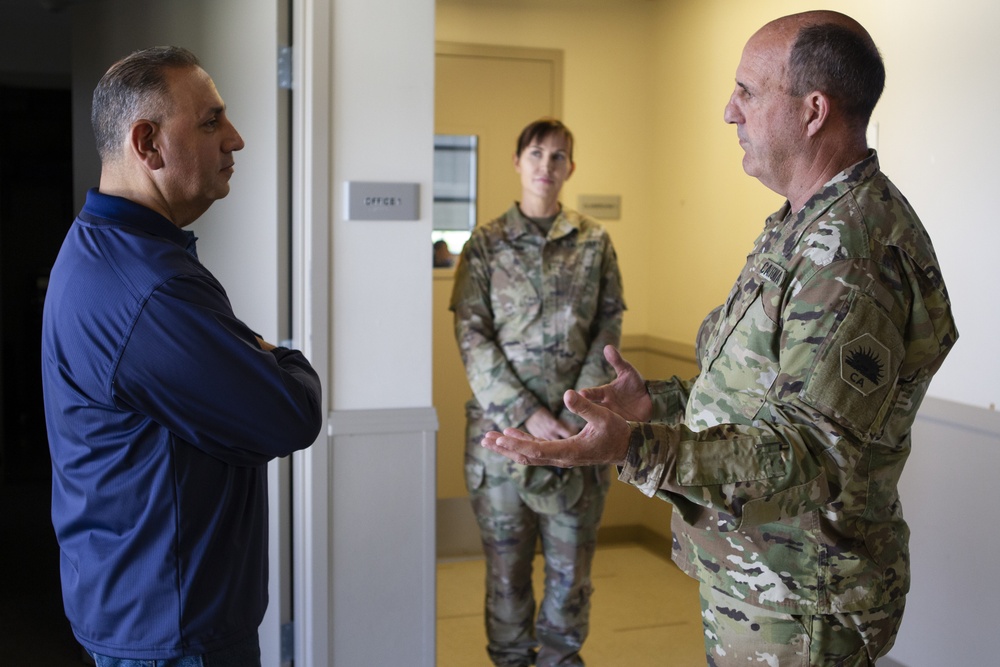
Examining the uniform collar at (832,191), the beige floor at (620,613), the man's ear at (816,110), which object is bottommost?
the beige floor at (620,613)

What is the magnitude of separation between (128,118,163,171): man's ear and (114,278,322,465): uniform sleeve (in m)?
0.23

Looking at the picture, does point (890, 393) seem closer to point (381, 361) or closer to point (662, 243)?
point (381, 361)

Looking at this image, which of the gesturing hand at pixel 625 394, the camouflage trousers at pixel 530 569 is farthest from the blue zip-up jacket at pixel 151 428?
the camouflage trousers at pixel 530 569

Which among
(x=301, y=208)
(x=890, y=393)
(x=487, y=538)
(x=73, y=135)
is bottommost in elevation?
(x=487, y=538)

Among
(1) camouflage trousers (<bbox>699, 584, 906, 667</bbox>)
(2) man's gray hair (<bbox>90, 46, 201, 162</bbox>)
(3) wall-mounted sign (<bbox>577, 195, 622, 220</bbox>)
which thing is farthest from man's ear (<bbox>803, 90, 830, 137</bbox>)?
(3) wall-mounted sign (<bbox>577, 195, 622, 220</bbox>)

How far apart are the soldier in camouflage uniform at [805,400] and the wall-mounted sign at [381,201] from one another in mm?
1046

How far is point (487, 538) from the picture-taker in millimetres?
3066

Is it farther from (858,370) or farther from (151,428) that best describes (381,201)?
(858,370)

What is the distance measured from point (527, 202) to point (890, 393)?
1.88 m

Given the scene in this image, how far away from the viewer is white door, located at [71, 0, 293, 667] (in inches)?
106

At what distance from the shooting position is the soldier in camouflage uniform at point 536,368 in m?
2.96

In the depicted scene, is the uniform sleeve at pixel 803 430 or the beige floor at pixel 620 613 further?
the beige floor at pixel 620 613

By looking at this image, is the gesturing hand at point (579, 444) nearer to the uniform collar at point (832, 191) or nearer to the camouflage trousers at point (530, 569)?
the uniform collar at point (832, 191)

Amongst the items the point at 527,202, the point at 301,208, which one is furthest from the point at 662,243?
the point at 301,208
